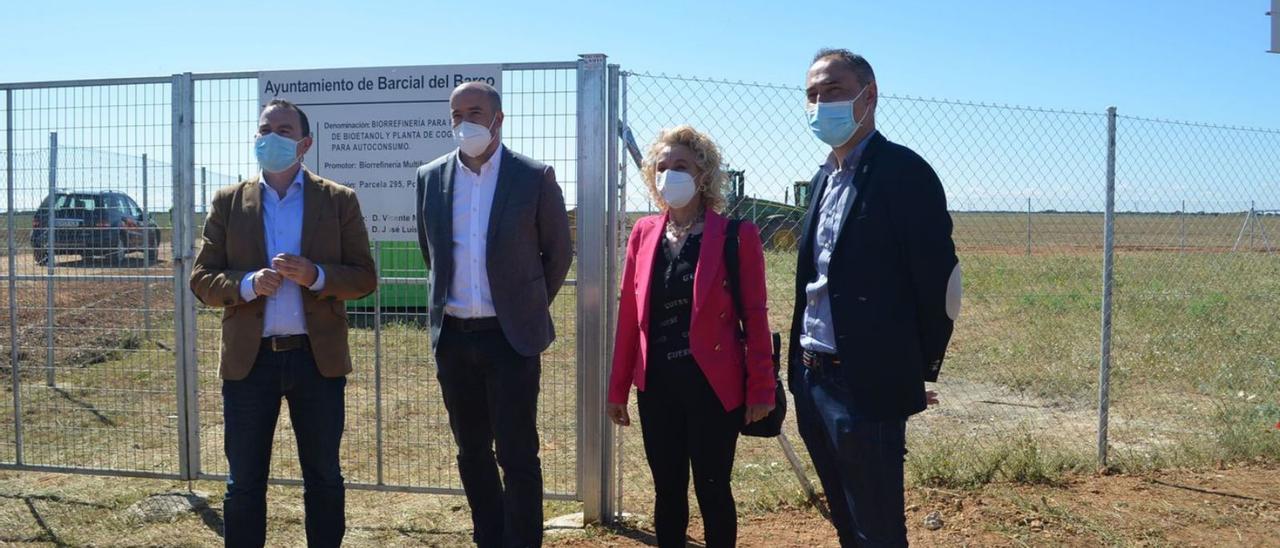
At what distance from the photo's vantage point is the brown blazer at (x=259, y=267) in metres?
3.54

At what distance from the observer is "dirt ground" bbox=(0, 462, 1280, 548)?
459 centimetres

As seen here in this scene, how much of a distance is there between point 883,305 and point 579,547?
8.39ft

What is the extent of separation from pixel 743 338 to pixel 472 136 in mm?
1307

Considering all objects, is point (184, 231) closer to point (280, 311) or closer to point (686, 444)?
Answer: point (280, 311)

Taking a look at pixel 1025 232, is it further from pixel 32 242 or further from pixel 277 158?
pixel 32 242

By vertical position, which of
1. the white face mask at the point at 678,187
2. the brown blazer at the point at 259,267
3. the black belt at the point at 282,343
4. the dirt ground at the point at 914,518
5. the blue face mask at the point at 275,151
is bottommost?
the dirt ground at the point at 914,518

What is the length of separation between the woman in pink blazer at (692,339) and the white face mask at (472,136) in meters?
0.67

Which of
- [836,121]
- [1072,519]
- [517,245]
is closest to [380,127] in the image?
[517,245]

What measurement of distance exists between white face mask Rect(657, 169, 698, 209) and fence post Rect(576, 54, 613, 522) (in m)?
1.17

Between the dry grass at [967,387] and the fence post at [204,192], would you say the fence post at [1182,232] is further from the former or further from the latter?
the fence post at [204,192]

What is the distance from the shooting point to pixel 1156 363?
9.37m

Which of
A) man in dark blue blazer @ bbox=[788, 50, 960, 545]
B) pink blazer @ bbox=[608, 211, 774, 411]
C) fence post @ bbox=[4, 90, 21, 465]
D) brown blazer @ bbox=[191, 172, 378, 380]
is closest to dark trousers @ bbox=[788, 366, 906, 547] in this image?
man in dark blue blazer @ bbox=[788, 50, 960, 545]

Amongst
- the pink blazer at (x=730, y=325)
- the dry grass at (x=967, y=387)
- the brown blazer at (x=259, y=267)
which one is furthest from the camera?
the dry grass at (x=967, y=387)

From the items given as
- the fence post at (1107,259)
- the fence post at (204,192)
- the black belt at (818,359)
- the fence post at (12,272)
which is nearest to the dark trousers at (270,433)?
the fence post at (204,192)
